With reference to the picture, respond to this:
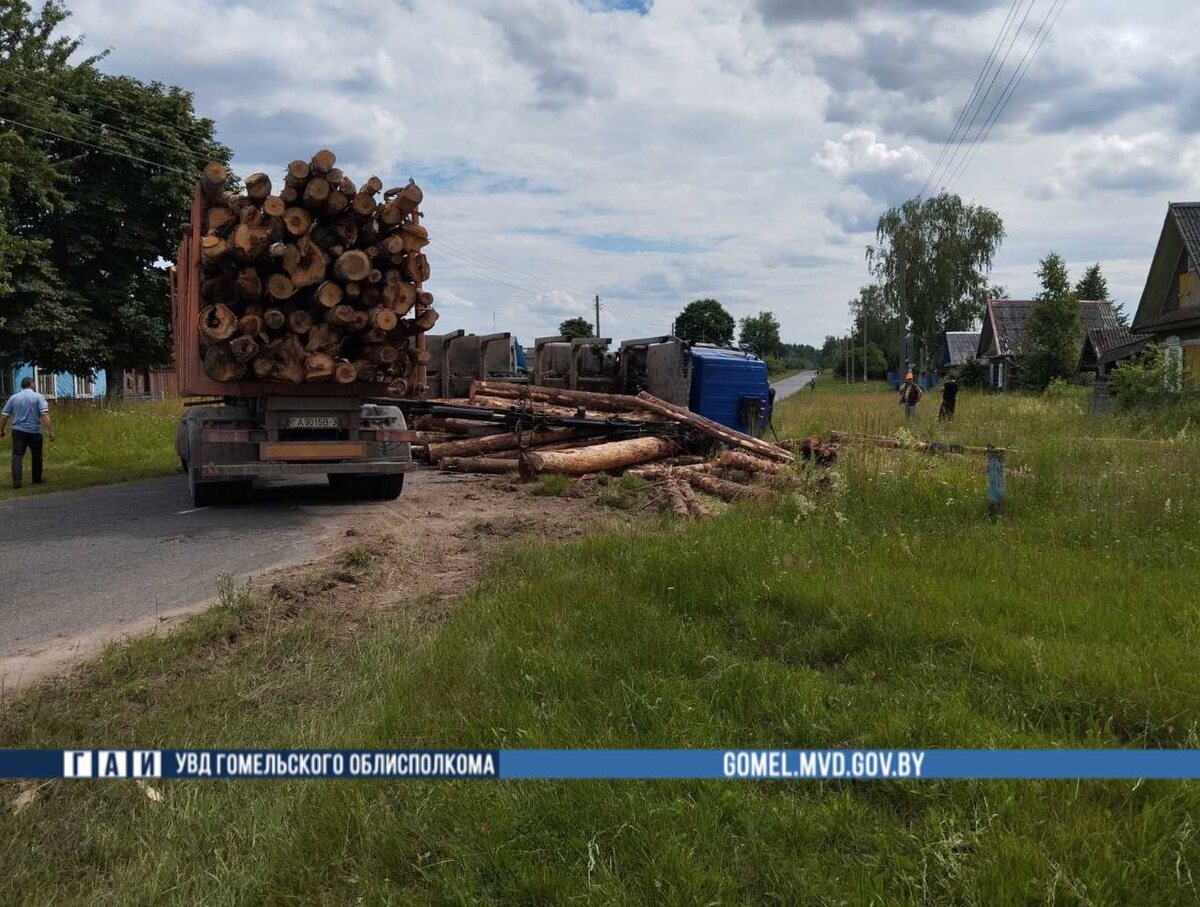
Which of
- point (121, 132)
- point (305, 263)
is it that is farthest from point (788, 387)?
point (305, 263)

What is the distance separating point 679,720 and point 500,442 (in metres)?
10.9

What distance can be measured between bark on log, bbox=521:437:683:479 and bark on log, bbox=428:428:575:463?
1.12 meters

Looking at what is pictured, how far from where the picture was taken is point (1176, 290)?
28625mm

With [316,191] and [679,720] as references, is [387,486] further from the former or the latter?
[679,720]

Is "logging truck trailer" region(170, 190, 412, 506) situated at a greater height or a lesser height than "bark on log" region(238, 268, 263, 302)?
lesser

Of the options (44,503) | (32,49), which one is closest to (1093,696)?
(44,503)

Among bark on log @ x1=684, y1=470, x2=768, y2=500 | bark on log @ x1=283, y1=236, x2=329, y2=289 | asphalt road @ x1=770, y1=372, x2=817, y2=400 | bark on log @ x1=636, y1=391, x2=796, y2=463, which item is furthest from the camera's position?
asphalt road @ x1=770, y1=372, x2=817, y2=400

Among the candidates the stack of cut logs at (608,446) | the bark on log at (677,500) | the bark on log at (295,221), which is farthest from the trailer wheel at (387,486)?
the bark on log at (677,500)

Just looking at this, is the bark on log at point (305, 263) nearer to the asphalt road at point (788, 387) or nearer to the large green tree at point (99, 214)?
the large green tree at point (99, 214)

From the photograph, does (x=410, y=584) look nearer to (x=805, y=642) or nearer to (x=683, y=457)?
(x=805, y=642)

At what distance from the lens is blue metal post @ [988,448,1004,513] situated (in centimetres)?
733

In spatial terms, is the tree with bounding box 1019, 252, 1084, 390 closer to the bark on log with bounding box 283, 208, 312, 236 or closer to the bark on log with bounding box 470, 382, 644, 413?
the bark on log with bounding box 470, 382, 644, 413

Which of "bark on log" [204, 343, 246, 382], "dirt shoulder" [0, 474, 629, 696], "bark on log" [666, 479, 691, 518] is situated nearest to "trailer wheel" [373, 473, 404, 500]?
"dirt shoulder" [0, 474, 629, 696]

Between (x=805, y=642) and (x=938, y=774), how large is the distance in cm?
213
